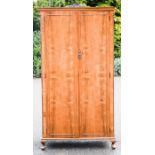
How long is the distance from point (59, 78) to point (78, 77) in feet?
0.74

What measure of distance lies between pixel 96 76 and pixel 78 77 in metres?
0.21

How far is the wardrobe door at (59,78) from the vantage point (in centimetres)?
553

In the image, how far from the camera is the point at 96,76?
5590 mm

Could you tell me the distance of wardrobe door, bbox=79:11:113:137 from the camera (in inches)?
218

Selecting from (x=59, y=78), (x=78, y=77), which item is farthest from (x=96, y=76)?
(x=59, y=78)

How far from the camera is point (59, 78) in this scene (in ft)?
18.4

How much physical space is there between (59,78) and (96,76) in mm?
440

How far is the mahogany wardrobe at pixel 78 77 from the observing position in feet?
18.1

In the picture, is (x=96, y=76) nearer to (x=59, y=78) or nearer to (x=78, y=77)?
(x=78, y=77)

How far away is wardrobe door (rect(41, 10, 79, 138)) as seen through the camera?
5531 mm

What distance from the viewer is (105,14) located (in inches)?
217
